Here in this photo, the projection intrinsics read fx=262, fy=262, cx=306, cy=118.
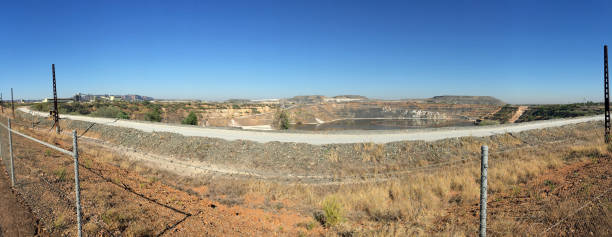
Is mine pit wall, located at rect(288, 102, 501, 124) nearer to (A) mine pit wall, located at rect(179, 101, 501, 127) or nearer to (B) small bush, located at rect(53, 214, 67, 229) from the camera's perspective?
(A) mine pit wall, located at rect(179, 101, 501, 127)

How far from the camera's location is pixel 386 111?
104 meters

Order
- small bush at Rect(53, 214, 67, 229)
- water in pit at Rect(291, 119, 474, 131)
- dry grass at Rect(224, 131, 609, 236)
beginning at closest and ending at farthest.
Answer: small bush at Rect(53, 214, 67, 229)
dry grass at Rect(224, 131, 609, 236)
water in pit at Rect(291, 119, 474, 131)

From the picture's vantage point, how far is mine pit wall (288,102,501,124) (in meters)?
87.7

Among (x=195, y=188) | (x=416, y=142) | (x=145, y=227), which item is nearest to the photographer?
(x=145, y=227)

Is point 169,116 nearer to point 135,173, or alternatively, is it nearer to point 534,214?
point 135,173

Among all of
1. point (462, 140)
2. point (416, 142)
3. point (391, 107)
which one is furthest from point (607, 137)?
point (391, 107)

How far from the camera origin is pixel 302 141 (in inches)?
826

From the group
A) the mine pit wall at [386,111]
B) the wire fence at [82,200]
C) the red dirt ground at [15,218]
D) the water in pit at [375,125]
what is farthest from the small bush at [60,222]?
the mine pit wall at [386,111]

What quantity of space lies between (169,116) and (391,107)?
272ft

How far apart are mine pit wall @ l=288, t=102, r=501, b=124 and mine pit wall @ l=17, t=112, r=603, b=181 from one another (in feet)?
198

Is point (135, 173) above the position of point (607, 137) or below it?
below

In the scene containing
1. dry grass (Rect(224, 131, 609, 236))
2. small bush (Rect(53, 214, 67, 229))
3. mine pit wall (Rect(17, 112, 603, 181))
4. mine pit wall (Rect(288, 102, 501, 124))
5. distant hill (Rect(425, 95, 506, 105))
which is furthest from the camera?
distant hill (Rect(425, 95, 506, 105))

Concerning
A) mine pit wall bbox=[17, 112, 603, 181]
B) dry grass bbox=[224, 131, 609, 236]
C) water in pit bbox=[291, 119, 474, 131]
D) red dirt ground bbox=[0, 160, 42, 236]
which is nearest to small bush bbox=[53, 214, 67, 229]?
red dirt ground bbox=[0, 160, 42, 236]

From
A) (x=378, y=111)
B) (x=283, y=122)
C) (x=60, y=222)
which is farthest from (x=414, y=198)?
(x=378, y=111)
